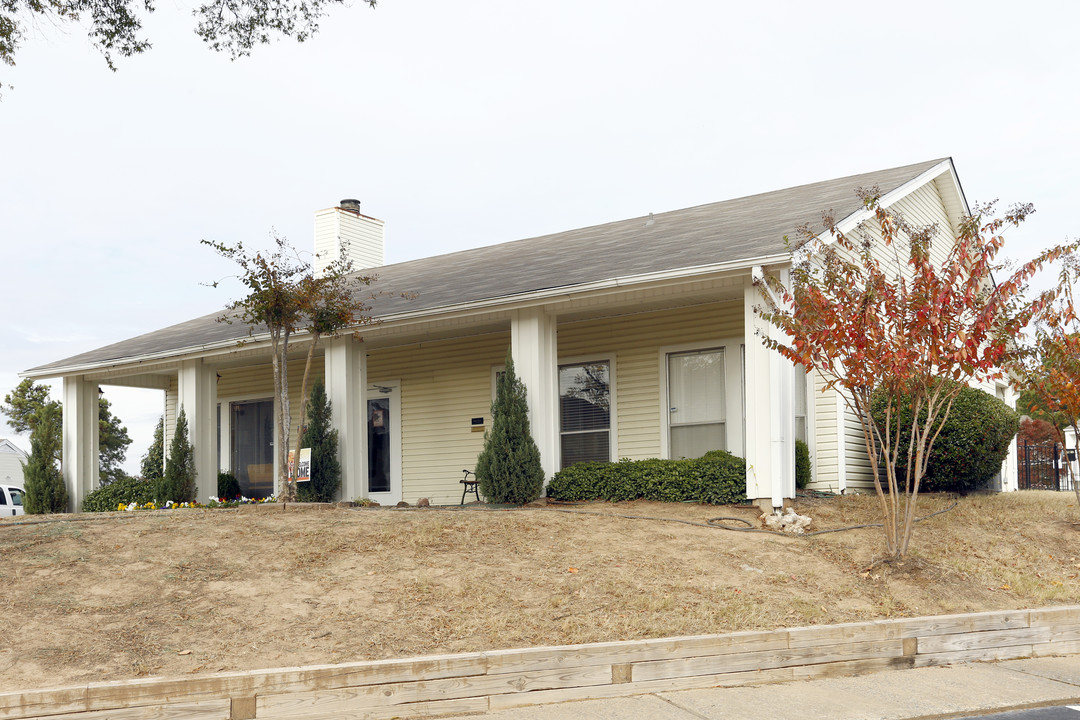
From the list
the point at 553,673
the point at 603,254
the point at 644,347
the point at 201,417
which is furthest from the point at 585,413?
the point at 553,673

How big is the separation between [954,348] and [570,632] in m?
4.38

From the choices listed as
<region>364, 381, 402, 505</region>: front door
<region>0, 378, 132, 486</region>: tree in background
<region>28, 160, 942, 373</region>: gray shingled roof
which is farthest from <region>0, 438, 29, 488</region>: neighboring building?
<region>364, 381, 402, 505</region>: front door

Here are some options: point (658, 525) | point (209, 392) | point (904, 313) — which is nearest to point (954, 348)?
point (904, 313)

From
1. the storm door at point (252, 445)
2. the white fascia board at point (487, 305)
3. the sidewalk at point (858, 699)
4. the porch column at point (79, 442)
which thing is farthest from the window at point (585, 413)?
the porch column at point (79, 442)

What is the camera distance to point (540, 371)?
13.0 m

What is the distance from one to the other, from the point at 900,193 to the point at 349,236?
43.2ft

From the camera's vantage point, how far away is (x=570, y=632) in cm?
695

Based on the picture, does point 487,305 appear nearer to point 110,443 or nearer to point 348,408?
point 348,408

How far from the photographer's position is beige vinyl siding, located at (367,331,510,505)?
16016 millimetres

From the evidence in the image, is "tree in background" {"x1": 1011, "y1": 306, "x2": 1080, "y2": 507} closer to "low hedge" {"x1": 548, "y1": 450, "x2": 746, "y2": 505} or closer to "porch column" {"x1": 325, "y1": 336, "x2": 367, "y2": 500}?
"low hedge" {"x1": 548, "y1": 450, "x2": 746, "y2": 505}

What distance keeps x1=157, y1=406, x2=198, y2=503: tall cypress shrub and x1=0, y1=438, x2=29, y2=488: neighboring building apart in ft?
67.5

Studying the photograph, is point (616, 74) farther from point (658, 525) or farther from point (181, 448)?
point (181, 448)

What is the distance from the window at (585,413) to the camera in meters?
14.5

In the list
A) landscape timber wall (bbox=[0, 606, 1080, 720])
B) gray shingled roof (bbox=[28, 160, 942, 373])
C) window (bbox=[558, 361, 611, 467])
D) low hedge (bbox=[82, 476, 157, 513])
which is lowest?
landscape timber wall (bbox=[0, 606, 1080, 720])
